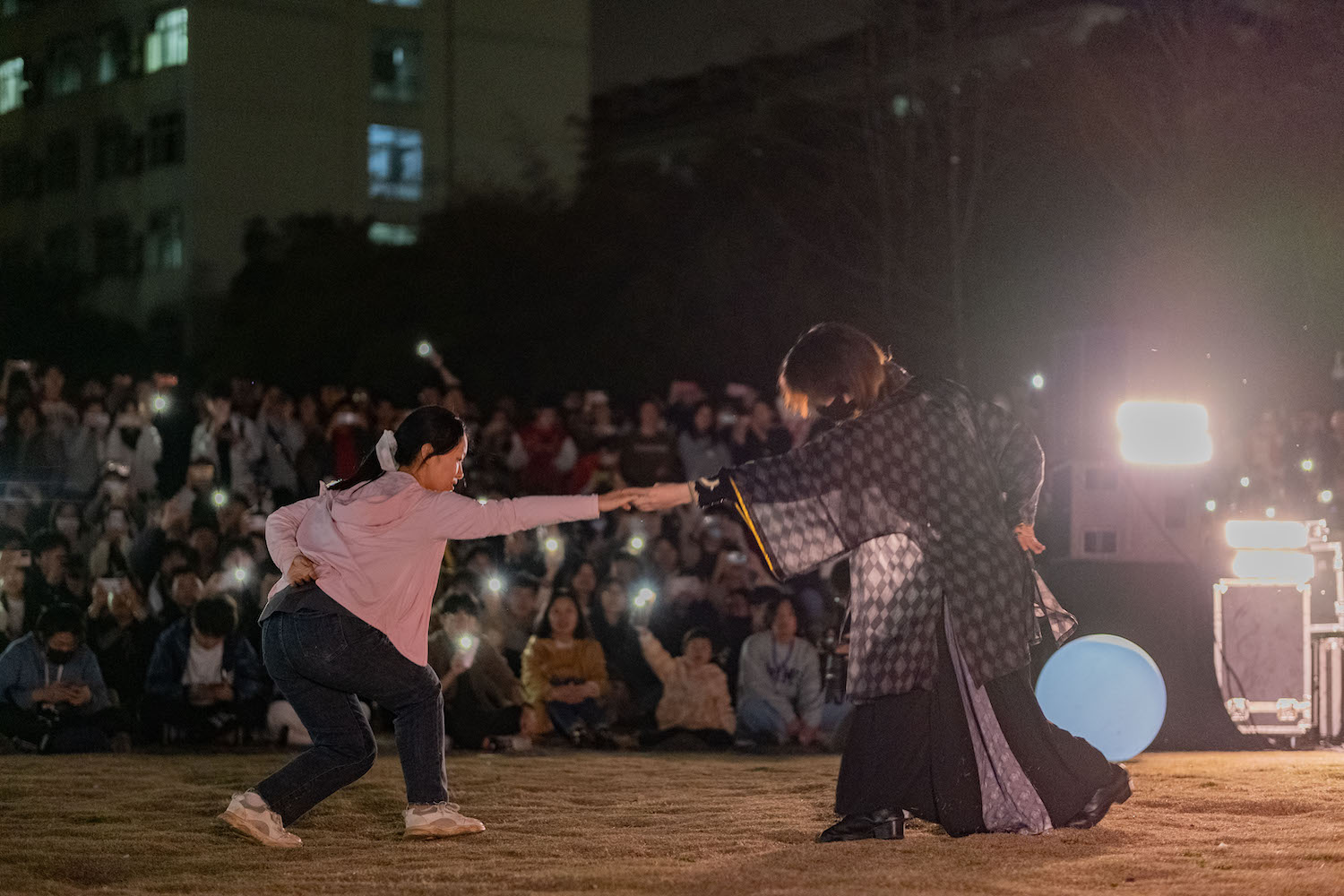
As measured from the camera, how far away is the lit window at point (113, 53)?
38.9 m

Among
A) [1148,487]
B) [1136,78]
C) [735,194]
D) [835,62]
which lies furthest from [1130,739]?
[835,62]

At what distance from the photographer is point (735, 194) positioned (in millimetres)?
25359

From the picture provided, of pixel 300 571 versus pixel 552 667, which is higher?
pixel 300 571

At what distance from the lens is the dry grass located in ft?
17.6

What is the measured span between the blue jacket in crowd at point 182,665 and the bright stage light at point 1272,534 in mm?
5681

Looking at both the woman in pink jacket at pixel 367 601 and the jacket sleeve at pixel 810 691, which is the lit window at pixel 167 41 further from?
the woman in pink jacket at pixel 367 601

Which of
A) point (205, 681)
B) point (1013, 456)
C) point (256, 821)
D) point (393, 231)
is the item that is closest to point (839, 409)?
point (1013, 456)

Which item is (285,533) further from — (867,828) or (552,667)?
(552,667)

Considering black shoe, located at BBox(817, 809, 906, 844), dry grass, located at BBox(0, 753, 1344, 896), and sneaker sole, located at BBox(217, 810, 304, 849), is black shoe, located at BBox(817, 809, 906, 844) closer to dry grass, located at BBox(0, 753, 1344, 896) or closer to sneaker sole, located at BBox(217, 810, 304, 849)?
dry grass, located at BBox(0, 753, 1344, 896)

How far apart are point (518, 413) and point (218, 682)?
466cm

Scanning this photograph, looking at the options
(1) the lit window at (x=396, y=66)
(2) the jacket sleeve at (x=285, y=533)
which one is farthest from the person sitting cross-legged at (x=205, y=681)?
(1) the lit window at (x=396, y=66)

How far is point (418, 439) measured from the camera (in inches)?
238

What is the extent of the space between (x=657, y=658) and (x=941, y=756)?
15.7ft

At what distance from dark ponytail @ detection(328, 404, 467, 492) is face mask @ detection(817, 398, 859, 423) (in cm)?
128
